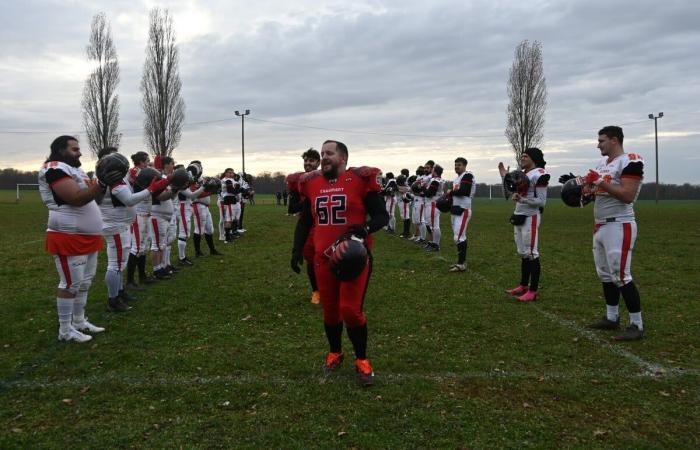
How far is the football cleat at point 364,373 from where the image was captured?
442 cm

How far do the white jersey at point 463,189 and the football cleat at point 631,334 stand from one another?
182 inches

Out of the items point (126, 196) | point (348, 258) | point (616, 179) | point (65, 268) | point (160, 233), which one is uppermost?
point (616, 179)

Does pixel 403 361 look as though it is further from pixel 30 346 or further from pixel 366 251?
pixel 30 346

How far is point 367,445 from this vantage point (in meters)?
3.41

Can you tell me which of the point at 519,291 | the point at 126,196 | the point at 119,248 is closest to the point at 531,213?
the point at 519,291

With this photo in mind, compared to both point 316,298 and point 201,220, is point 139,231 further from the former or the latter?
point 201,220

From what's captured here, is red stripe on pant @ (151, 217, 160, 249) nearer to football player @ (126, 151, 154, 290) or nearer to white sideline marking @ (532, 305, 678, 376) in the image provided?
football player @ (126, 151, 154, 290)

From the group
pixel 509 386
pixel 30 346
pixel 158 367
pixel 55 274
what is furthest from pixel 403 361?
pixel 55 274

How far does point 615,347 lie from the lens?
5.48m

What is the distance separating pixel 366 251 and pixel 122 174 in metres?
2.98

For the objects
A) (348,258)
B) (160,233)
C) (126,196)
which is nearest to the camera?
(348,258)

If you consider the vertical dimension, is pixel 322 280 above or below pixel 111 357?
above

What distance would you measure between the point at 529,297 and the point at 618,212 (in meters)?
2.29

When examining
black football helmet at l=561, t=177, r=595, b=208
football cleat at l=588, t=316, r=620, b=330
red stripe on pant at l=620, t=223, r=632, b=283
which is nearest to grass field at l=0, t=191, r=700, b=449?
football cleat at l=588, t=316, r=620, b=330
